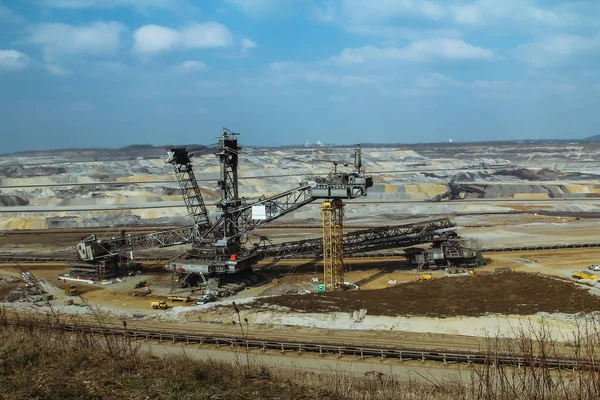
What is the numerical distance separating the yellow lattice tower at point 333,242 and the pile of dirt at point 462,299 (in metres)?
3.08

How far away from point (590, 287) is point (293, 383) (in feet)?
83.5

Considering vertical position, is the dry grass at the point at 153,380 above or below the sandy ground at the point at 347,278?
above

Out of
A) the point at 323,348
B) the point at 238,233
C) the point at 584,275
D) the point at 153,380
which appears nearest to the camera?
the point at 153,380

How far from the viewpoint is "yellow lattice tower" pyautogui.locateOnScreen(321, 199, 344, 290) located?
35906mm

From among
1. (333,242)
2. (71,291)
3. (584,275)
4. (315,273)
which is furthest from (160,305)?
(584,275)

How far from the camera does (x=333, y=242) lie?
3619 centimetres

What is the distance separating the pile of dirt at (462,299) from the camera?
90.0ft

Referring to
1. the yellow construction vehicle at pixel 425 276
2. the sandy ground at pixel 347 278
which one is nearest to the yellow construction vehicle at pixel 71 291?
the sandy ground at pixel 347 278

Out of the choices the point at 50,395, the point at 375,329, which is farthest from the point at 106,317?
the point at 50,395

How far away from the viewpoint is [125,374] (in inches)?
467

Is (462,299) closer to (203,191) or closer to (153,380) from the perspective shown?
(153,380)

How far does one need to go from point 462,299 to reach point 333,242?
10259 millimetres

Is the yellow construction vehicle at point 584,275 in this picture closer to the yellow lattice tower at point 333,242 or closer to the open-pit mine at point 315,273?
the open-pit mine at point 315,273

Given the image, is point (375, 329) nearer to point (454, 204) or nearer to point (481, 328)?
point (481, 328)
